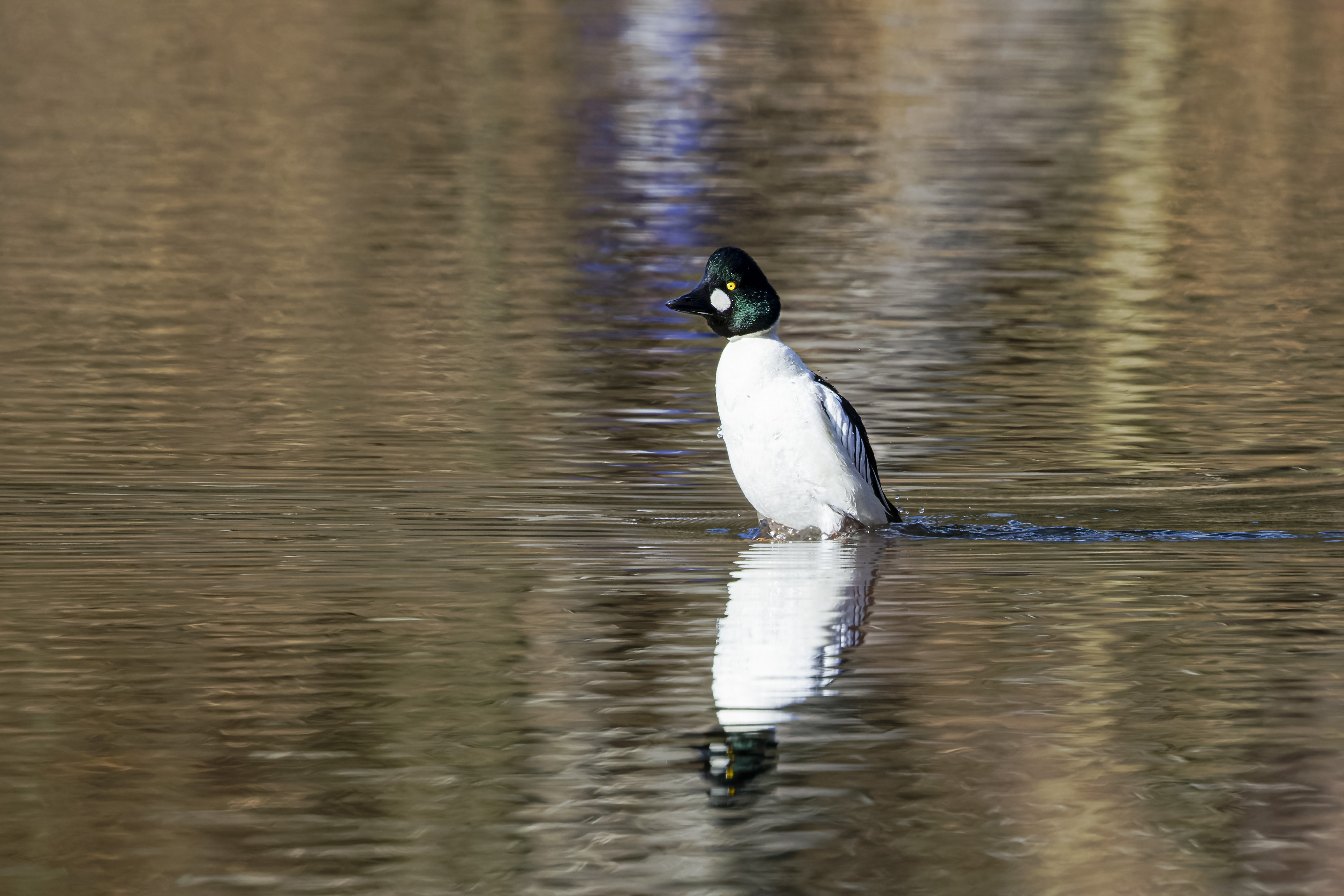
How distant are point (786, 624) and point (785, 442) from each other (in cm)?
164

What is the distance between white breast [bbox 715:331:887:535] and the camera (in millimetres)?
9477

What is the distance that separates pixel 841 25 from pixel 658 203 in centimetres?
3033

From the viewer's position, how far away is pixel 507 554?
9281mm

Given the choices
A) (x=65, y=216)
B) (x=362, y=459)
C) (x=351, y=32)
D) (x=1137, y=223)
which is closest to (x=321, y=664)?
(x=362, y=459)

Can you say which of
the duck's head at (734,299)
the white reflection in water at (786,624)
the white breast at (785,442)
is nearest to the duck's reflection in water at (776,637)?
the white reflection in water at (786,624)

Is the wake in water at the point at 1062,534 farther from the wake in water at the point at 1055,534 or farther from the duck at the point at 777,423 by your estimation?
the duck at the point at 777,423

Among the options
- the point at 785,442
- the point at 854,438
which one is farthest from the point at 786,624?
the point at 854,438

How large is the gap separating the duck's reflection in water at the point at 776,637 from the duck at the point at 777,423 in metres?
0.18

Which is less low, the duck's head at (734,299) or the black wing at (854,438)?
the duck's head at (734,299)

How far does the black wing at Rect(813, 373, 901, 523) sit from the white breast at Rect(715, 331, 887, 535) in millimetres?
24

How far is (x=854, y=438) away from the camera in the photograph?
956 centimetres

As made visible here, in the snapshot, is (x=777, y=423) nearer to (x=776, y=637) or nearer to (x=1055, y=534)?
(x=1055, y=534)

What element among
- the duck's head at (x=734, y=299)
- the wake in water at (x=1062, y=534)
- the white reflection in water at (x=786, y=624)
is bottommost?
the wake in water at (x=1062, y=534)

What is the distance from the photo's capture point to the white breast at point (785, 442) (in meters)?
9.48
